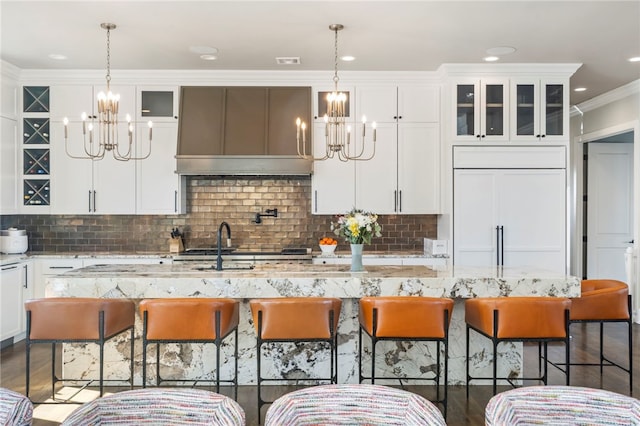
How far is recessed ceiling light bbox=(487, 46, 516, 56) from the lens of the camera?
4.92 metres

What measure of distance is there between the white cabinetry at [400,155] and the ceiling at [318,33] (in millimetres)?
362

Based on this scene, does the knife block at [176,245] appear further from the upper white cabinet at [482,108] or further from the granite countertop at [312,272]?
the upper white cabinet at [482,108]

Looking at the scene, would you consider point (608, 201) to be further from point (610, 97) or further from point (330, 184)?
point (330, 184)

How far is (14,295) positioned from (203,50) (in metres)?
3.07

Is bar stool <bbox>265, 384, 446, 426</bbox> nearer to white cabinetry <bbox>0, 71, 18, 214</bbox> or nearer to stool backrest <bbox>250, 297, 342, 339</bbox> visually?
stool backrest <bbox>250, 297, 342, 339</bbox>

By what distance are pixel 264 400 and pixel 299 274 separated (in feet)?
2.94

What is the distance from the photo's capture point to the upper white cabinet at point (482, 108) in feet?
18.3

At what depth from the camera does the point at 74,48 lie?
4926mm

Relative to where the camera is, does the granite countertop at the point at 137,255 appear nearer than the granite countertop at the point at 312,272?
No

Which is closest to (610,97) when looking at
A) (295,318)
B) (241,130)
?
(241,130)

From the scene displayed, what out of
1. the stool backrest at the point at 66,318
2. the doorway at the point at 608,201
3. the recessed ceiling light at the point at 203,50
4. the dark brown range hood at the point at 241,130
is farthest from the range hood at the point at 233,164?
the doorway at the point at 608,201

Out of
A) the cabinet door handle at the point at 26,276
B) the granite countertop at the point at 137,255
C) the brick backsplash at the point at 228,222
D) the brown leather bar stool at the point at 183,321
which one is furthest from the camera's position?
the brick backsplash at the point at 228,222

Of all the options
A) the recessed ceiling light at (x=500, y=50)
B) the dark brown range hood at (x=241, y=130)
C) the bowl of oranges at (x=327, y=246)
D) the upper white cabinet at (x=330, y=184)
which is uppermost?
the recessed ceiling light at (x=500, y=50)

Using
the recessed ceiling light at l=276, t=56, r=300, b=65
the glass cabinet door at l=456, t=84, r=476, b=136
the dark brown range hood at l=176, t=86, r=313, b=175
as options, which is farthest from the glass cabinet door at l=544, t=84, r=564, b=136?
the recessed ceiling light at l=276, t=56, r=300, b=65
